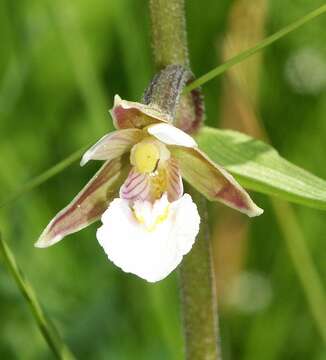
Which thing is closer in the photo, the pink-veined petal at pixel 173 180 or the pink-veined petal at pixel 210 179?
the pink-veined petal at pixel 210 179

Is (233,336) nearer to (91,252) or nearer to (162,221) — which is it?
(91,252)

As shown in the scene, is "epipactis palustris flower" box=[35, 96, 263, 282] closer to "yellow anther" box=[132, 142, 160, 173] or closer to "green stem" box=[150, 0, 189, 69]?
"yellow anther" box=[132, 142, 160, 173]

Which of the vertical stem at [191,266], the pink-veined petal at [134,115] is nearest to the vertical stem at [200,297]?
the vertical stem at [191,266]

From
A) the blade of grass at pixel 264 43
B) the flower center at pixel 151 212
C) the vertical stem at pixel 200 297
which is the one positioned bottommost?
the vertical stem at pixel 200 297

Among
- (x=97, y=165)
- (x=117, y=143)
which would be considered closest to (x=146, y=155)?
(x=117, y=143)

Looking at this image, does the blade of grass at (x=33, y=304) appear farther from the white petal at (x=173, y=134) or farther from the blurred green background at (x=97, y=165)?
the blurred green background at (x=97, y=165)

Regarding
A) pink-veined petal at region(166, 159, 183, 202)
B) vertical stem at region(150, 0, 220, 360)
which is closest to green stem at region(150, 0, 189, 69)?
vertical stem at region(150, 0, 220, 360)
